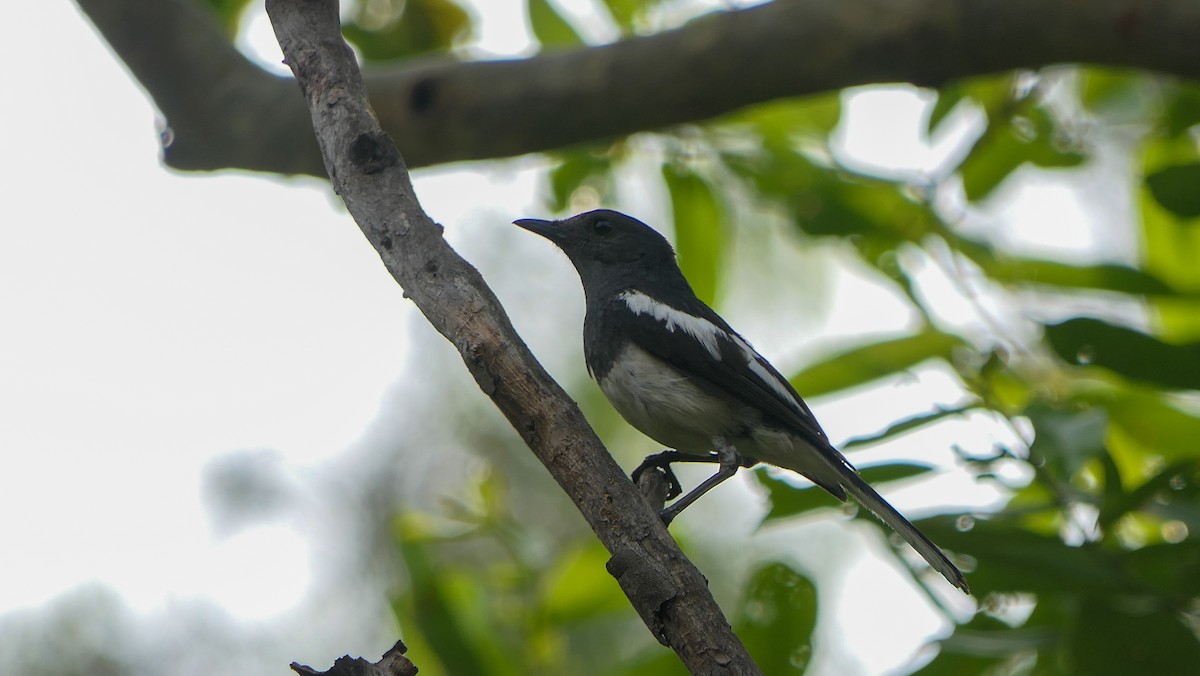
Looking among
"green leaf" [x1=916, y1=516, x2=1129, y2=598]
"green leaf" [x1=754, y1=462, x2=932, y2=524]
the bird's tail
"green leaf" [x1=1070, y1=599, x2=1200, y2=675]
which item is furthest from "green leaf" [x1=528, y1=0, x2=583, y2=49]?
"green leaf" [x1=1070, y1=599, x2=1200, y2=675]

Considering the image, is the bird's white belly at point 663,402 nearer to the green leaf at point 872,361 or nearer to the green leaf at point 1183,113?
the green leaf at point 872,361

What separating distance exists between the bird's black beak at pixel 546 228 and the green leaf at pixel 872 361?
4.34 feet

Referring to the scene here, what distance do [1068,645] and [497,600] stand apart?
1.75 metres

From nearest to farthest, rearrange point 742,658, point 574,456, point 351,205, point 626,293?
point 742,658 → point 574,456 → point 351,205 → point 626,293

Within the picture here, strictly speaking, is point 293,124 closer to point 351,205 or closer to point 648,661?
point 351,205

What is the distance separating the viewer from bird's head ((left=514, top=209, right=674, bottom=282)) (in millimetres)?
4535

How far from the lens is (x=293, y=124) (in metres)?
3.98

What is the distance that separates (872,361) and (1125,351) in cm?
79

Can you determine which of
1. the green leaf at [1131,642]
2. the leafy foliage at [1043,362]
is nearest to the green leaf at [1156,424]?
the leafy foliage at [1043,362]

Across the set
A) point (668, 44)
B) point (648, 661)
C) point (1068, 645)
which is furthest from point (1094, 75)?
point (648, 661)

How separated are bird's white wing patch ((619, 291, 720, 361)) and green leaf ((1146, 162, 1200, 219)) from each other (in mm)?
1447

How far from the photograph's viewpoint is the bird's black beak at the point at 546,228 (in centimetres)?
453

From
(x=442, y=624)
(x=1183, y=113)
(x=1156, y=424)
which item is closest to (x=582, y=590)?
(x=442, y=624)

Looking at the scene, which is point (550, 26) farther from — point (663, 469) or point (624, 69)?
point (663, 469)
